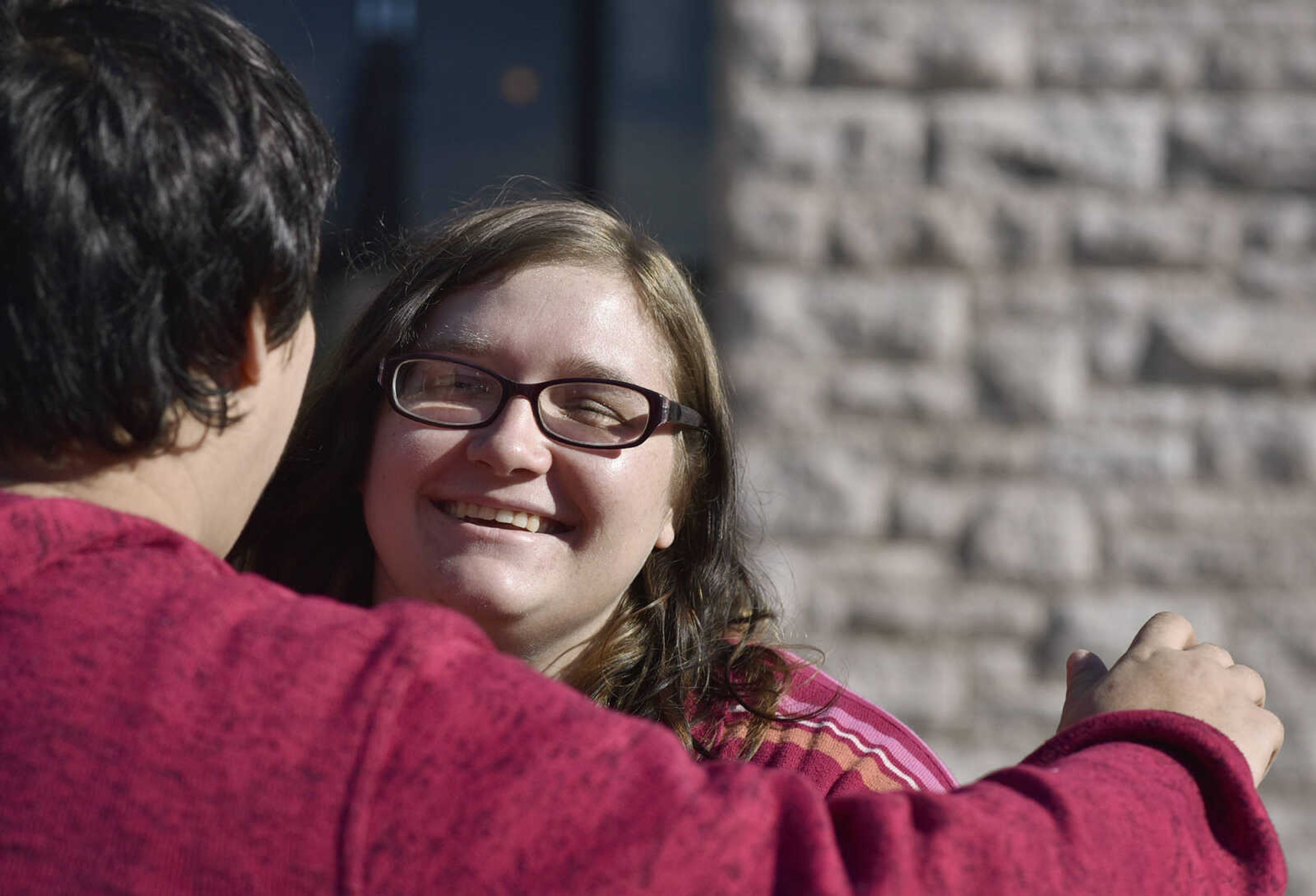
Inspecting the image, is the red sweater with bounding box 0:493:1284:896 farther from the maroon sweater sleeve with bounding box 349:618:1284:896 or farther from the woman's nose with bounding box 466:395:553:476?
the woman's nose with bounding box 466:395:553:476

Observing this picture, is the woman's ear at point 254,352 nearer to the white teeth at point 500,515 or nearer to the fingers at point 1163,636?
the white teeth at point 500,515

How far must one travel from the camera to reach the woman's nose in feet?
5.47

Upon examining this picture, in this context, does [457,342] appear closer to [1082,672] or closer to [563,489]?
[563,489]

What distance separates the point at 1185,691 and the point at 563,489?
83 cm

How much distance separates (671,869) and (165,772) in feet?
1.08

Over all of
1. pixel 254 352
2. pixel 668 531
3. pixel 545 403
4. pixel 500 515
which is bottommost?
pixel 668 531

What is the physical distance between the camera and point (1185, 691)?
46.6 inches

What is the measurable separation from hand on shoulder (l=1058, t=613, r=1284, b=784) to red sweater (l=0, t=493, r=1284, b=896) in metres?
0.25

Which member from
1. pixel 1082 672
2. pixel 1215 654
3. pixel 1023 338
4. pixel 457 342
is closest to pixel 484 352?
pixel 457 342

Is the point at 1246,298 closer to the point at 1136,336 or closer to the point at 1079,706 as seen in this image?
the point at 1136,336

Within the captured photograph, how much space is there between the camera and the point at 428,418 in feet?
5.68

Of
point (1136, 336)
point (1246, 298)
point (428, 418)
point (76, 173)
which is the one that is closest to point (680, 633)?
point (428, 418)

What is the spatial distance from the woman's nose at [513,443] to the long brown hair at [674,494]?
0.71 ft

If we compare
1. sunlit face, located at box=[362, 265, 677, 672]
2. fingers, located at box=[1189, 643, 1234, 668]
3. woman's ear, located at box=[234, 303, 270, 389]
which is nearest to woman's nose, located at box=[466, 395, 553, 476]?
sunlit face, located at box=[362, 265, 677, 672]
